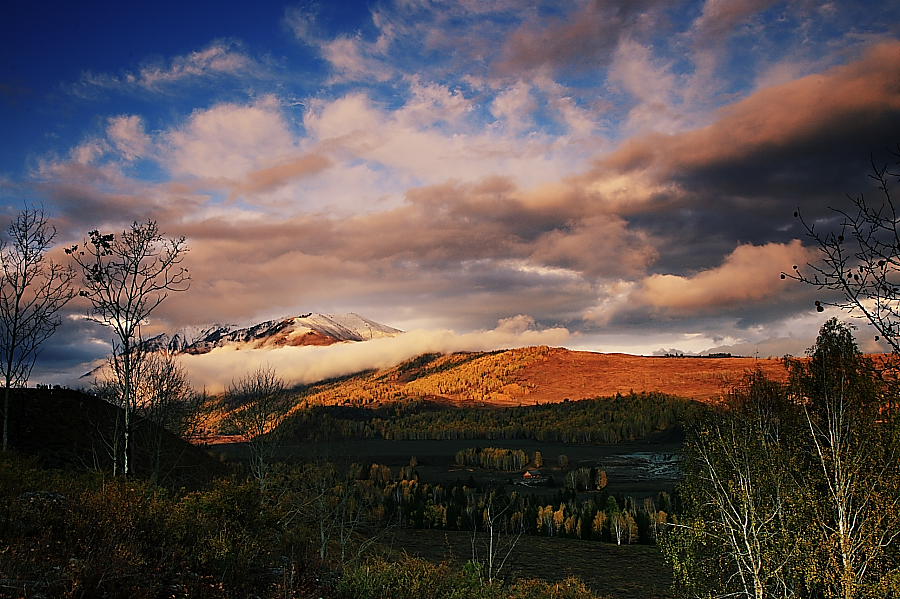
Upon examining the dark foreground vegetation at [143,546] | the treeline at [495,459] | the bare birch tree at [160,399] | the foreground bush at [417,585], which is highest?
the bare birch tree at [160,399]

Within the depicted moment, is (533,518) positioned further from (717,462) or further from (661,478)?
(717,462)

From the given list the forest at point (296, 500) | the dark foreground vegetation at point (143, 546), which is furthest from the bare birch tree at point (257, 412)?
the dark foreground vegetation at point (143, 546)

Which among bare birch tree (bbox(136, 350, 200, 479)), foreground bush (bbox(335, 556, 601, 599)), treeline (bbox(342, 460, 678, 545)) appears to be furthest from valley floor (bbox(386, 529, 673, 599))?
bare birch tree (bbox(136, 350, 200, 479))

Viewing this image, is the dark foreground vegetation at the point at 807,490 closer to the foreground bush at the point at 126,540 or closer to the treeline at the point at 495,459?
the foreground bush at the point at 126,540

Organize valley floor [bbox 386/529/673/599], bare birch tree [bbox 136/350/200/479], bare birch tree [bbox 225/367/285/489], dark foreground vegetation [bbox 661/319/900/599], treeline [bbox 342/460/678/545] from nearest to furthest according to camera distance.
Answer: dark foreground vegetation [bbox 661/319/900/599]
bare birch tree [bbox 136/350/200/479]
bare birch tree [bbox 225/367/285/489]
valley floor [bbox 386/529/673/599]
treeline [bbox 342/460/678/545]

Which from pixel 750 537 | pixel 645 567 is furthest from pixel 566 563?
pixel 750 537

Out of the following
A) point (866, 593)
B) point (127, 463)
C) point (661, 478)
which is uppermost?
point (127, 463)

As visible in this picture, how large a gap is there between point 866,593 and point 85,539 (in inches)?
1056

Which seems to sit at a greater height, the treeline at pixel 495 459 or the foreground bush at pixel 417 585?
the foreground bush at pixel 417 585

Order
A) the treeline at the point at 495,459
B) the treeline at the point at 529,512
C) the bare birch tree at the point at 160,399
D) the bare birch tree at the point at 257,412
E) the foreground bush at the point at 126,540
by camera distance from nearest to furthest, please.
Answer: the foreground bush at the point at 126,540, the bare birch tree at the point at 160,399, the bare birch tree at the point at 257,412, the treeline at the point at 529,512, the treeline at the point at 495,459

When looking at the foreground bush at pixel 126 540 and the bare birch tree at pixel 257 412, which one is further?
the bare birch tree at pixel 257 412

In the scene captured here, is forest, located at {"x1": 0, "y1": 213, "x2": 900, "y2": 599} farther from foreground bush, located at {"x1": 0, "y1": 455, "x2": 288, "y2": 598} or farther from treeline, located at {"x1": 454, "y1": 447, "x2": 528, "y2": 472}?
treeline, located at {"x1": 454, "y1": 447, "x2": 528, "y2": 472}

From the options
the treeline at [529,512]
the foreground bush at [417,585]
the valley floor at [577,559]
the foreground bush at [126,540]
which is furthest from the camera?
the treeline at [529,512]

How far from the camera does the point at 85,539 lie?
12.7m
